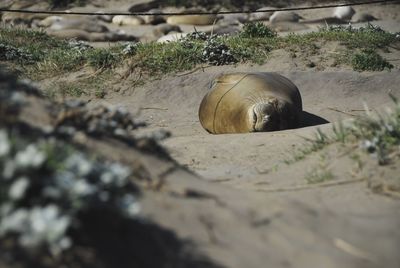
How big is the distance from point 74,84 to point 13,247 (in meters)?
6.37

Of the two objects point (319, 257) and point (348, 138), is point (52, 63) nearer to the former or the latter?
point (348, 138)

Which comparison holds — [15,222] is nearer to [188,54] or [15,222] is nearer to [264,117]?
[264,117]

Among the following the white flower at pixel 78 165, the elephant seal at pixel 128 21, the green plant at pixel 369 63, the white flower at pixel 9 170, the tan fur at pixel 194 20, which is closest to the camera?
the white flower at pixel 9 170

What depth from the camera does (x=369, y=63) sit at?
350 inches

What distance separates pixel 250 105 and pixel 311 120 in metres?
0.99

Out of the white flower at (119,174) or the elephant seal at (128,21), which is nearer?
the white flower at (119,174)

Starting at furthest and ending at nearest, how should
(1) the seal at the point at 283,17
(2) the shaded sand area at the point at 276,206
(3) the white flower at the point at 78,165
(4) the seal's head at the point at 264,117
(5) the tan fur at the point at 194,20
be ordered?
(5) the tan fur at the point at 194,20
(1) the seal at the point at 283,17
(4) the seal's head at the point at 264,117
(2) the shaded sand area at the point at 276,206
(3) the white flower at the point at 78,165

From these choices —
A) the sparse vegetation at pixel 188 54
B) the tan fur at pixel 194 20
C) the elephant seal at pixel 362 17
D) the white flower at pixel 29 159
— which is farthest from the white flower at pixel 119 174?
the elephant seal at pixel 362 17

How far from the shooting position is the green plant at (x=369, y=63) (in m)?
8.88

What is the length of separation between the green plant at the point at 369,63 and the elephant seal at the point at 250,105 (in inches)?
70.4

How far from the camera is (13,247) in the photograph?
7.87 ft

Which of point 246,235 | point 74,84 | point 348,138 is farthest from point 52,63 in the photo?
point 246,235

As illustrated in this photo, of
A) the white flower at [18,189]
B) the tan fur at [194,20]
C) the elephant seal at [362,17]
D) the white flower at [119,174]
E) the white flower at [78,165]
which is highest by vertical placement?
the white flower at [18,189]

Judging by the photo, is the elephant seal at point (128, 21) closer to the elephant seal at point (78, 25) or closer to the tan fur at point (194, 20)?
the tan fur at point (194, 20)
